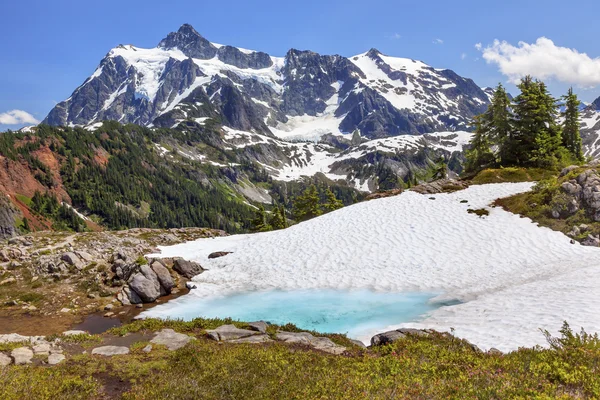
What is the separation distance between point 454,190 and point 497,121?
15.7 m

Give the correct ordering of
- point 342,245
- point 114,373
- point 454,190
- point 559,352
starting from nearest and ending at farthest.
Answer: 1. point 559,352
2. point 114,373
3. point 342,245
4. point 454,190

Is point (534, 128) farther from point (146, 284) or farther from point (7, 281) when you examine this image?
point (7, 281)

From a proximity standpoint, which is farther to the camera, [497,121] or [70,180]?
[70,180]

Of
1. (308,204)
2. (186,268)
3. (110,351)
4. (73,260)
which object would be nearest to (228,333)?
(110,351)

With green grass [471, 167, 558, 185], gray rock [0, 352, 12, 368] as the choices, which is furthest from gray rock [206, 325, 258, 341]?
green grass [471, 167, 558, 185]

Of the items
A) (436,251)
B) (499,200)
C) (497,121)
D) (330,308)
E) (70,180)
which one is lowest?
(330,308)

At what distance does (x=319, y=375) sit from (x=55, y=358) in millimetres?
8659

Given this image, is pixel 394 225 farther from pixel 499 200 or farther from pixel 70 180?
pixel 70 180

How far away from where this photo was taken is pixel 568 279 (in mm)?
18031

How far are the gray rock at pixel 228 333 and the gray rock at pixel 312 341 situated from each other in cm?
140

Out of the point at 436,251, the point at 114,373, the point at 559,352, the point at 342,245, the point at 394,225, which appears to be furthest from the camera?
the point at 394,225

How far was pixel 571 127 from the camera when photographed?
51875mm

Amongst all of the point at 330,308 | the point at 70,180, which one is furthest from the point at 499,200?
the point at 70,180

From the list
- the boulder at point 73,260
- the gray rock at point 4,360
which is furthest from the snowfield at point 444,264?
the gray rock at point 4,360
